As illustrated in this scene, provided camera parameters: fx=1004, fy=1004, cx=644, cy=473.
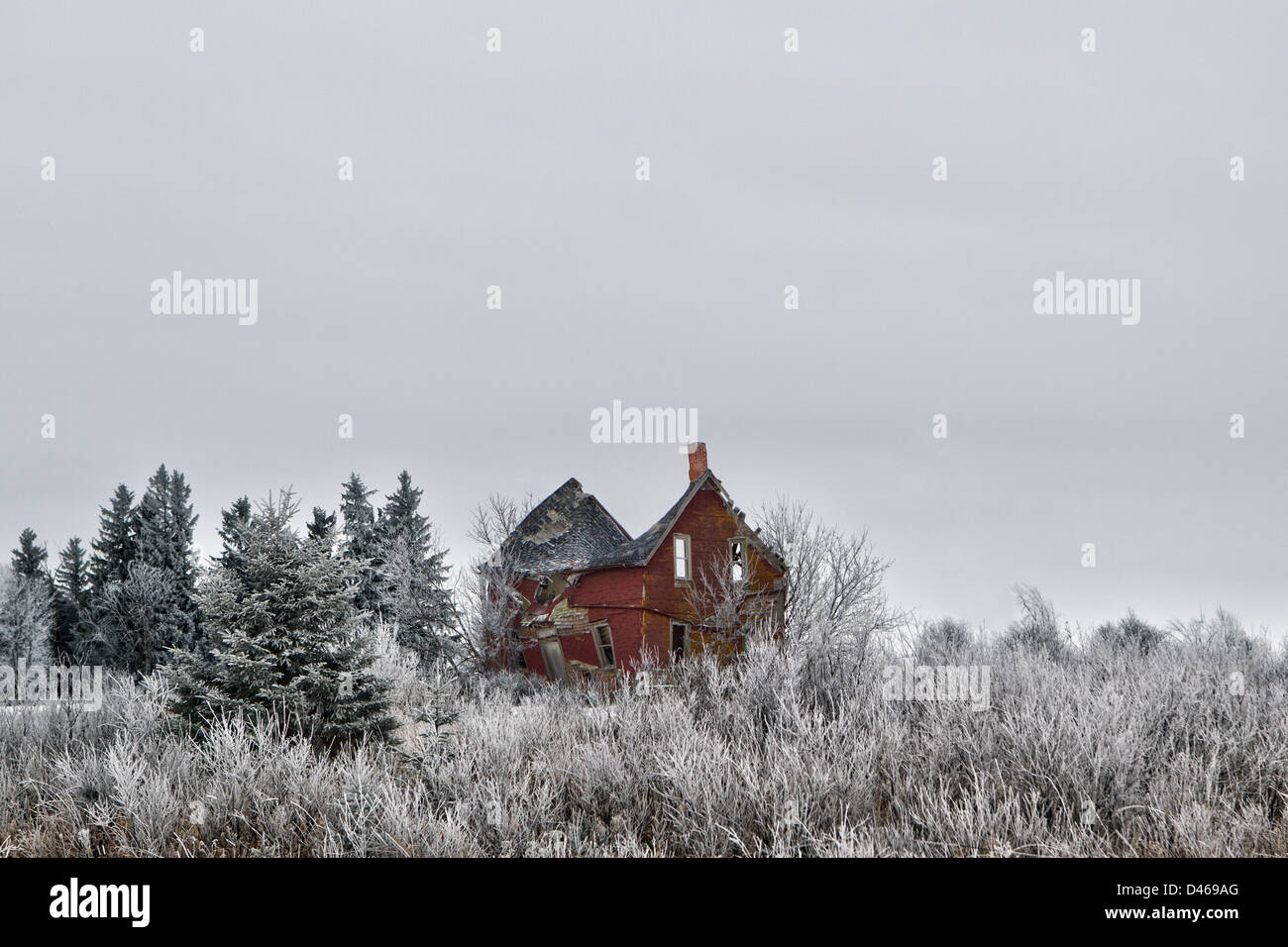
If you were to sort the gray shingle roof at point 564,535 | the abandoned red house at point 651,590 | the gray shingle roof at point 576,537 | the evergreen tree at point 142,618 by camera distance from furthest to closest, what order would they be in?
the evergreen tree at point 142,618 < the gray shingle roof at point 564,535 < the gray shingle roof at point 576,537 < the abandoned red house at point 651,590

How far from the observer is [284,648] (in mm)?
12477

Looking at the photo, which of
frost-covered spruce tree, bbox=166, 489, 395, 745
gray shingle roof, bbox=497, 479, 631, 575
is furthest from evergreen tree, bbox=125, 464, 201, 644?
frost-covered spruce tree, bbox=166, 489, 395, 745

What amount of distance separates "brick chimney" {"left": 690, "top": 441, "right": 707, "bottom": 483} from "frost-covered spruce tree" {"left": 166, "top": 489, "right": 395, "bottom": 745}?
946 inches

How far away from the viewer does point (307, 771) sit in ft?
34.4

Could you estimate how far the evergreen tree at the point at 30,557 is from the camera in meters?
60.9

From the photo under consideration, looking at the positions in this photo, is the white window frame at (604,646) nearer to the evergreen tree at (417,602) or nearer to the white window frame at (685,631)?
the white window frame at (685,631)

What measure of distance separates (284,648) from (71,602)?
51915mm

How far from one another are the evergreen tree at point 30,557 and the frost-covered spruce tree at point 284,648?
56306mm

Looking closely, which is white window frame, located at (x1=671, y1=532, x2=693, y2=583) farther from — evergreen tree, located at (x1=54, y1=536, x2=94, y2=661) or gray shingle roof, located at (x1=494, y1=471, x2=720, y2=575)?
evergreen tree, located at (x1=54, y1=536, x2=94, y2=661)

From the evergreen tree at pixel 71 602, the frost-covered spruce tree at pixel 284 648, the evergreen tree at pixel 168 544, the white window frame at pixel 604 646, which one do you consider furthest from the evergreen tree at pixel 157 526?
the frost-covered spruce tree at pixel 284 648

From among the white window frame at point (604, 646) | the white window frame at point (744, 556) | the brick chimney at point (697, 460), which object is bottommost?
the white window frame at point (604, 646)
